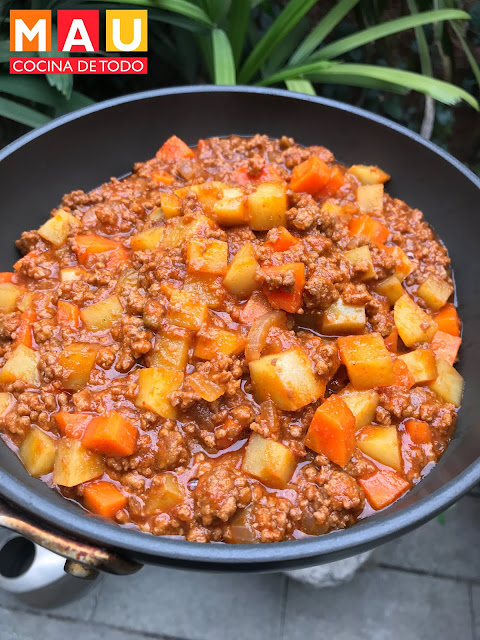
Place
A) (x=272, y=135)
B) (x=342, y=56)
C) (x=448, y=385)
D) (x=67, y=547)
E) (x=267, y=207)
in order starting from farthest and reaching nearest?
(x=342, y=56), (x=272, y=135), (x=267, y=207), (x=448, y=385), (x=67, y=547)

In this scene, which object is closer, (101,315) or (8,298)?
(101,315)

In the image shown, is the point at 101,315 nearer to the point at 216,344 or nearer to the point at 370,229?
the point at 216,344

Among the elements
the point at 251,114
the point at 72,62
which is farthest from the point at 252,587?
the point at 72,62

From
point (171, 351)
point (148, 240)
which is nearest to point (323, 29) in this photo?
point (148, 240)

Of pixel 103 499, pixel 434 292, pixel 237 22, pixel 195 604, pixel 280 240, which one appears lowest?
pixel 195 604

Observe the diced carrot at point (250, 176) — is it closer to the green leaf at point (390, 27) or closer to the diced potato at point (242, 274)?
the diced potato at point (242, 274)

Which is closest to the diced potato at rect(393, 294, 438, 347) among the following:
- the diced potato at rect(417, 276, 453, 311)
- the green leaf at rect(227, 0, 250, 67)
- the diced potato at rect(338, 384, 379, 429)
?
the diced potato at rect(417, 276, 453, 311)

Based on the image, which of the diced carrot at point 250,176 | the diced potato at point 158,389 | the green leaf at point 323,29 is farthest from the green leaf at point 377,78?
the diced potato at point 158,389
